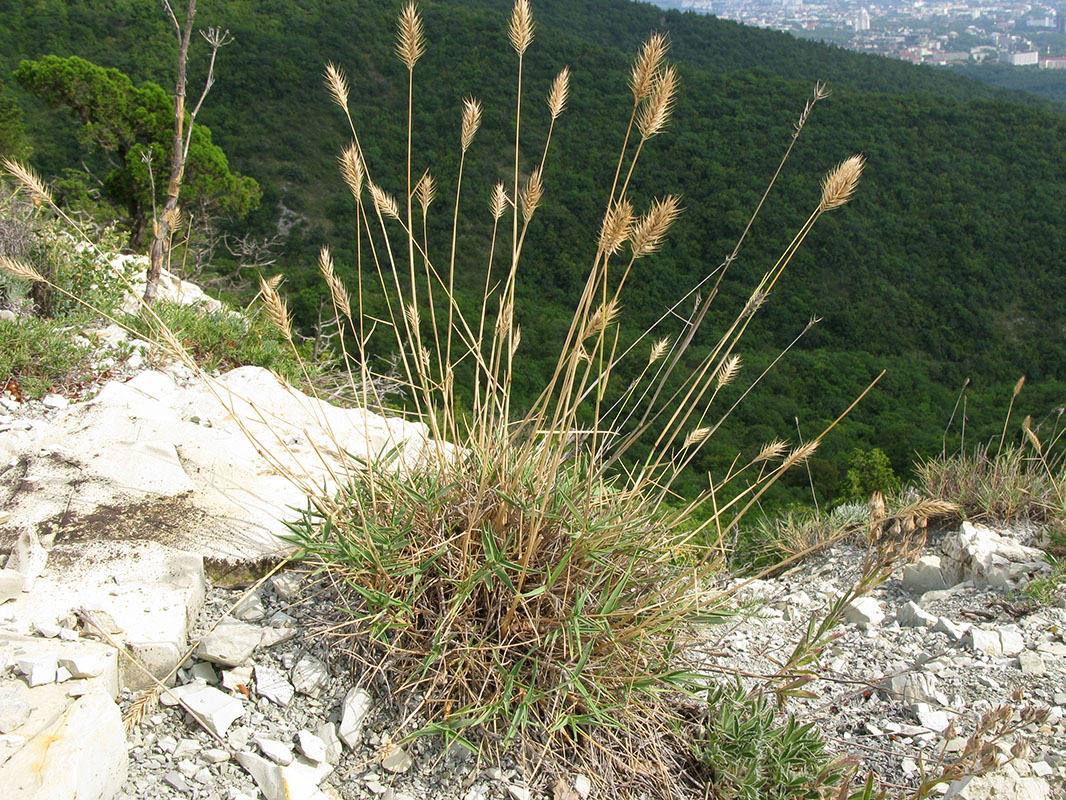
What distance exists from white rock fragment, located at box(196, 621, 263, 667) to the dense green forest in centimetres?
1685

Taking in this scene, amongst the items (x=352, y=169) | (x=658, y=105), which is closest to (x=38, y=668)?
(x=352, y=169)

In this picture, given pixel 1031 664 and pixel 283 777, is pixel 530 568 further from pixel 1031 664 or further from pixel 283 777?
pixel 1031 664

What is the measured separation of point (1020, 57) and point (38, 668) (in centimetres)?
12137

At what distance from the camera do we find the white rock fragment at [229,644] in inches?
76.7

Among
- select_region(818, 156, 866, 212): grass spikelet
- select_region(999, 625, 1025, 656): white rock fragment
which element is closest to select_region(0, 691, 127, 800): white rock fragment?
select_region(818, 156, 866, 212): grass spikelet

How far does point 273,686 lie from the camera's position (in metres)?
1.93

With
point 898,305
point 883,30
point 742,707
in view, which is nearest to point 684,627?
point 742,707

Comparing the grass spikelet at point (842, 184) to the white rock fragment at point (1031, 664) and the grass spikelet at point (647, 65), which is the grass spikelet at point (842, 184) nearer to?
the grass spikelet at point (647, 65)

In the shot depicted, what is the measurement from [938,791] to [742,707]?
56 cm

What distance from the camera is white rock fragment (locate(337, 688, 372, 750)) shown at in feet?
5.98

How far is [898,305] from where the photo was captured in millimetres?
26969

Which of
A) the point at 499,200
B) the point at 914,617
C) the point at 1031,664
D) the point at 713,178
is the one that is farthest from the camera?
the point at 713,178

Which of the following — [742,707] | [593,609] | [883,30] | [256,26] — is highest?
[883,30]

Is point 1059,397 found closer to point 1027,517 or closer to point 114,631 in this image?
point 1027,517
